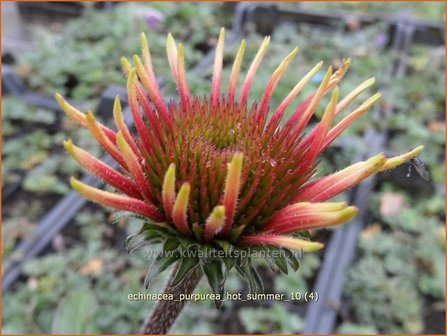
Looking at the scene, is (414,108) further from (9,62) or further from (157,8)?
(9,62)

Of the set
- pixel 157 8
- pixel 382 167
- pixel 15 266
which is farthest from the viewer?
pixel 157 8

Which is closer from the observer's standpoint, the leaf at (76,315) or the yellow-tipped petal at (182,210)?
the yellow-tipped petal at (182,210)

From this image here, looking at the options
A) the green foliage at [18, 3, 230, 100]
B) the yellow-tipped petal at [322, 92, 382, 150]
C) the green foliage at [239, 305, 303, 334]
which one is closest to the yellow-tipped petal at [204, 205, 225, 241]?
the yellow-tipped petal at [322, 92, 382, 150]

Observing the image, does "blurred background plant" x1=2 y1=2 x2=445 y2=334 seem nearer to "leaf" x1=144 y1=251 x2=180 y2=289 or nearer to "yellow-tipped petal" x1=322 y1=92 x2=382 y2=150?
"yellow-tipped petal" x1=322 y1=92 x2=382 y2=150

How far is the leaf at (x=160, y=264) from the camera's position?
0.41 m

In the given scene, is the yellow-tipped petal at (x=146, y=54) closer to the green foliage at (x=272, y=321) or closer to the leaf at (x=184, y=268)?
the leaf at (x=184, y=268)

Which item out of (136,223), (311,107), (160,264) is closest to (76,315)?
(136,223)

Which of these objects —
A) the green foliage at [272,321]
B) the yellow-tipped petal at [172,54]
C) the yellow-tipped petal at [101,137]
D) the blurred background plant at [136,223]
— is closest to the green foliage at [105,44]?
the blurred background plant at [136,223]

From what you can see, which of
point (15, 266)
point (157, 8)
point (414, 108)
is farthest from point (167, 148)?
point (157, 8)

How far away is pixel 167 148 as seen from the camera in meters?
0.44

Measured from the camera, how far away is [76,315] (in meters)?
0.89

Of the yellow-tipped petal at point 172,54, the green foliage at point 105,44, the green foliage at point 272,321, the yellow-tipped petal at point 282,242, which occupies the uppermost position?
the yellow-tipped petal at point 172,54

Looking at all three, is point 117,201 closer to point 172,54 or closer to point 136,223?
point 172,54

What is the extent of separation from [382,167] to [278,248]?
0.11 m
